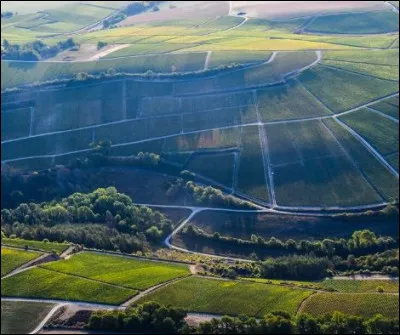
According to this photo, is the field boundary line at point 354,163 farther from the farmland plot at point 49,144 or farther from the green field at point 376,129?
the farmland plot at point 49,144

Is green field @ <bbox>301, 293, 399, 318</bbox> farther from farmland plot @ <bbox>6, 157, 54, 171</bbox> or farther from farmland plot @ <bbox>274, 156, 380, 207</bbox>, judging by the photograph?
farmland plot @ <bbox>6, 157, 54, 171</bbox>

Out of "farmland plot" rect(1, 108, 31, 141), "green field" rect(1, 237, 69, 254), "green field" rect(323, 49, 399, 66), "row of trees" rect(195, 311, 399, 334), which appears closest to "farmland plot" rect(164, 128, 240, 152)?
"farmland plot" rect(1, 108, 31, 141)

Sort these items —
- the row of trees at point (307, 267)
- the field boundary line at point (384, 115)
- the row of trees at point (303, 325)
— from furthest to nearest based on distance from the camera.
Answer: the field boundary line at point (384, 115)
the row of trees at point (307, 267)
the row of trees at point (303, 325)

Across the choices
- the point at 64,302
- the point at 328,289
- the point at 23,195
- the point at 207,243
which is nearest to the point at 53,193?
the point at 23,195

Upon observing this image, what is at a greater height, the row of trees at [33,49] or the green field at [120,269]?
the row of trees at [33,49]

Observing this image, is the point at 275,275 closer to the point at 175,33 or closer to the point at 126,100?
the point at 126,100

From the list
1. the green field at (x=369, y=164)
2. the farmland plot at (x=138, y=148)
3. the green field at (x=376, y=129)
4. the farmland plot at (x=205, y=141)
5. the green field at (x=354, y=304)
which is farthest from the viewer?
the farmland plot at (x=138, y=148)

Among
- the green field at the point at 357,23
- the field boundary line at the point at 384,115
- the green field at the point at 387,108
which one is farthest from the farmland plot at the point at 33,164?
the green field at the point at 357,23
